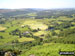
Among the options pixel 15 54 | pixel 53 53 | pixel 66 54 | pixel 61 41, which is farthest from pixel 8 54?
pixel 61 41

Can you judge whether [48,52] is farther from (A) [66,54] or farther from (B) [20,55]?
(B) [20,55]

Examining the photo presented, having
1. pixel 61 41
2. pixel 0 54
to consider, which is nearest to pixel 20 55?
pixel 0 54

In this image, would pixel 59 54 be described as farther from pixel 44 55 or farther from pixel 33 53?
pixel 33 53

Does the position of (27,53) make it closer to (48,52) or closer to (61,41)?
(48,52)

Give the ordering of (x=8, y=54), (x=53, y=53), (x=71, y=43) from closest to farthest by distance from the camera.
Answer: (x=8, y=54)
(x=53, y=53)
(x=71, y=43)

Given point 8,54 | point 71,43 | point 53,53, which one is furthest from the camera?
point 71,43

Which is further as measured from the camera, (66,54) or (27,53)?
(27,53)

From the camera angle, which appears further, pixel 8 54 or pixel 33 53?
pixel 33 53
